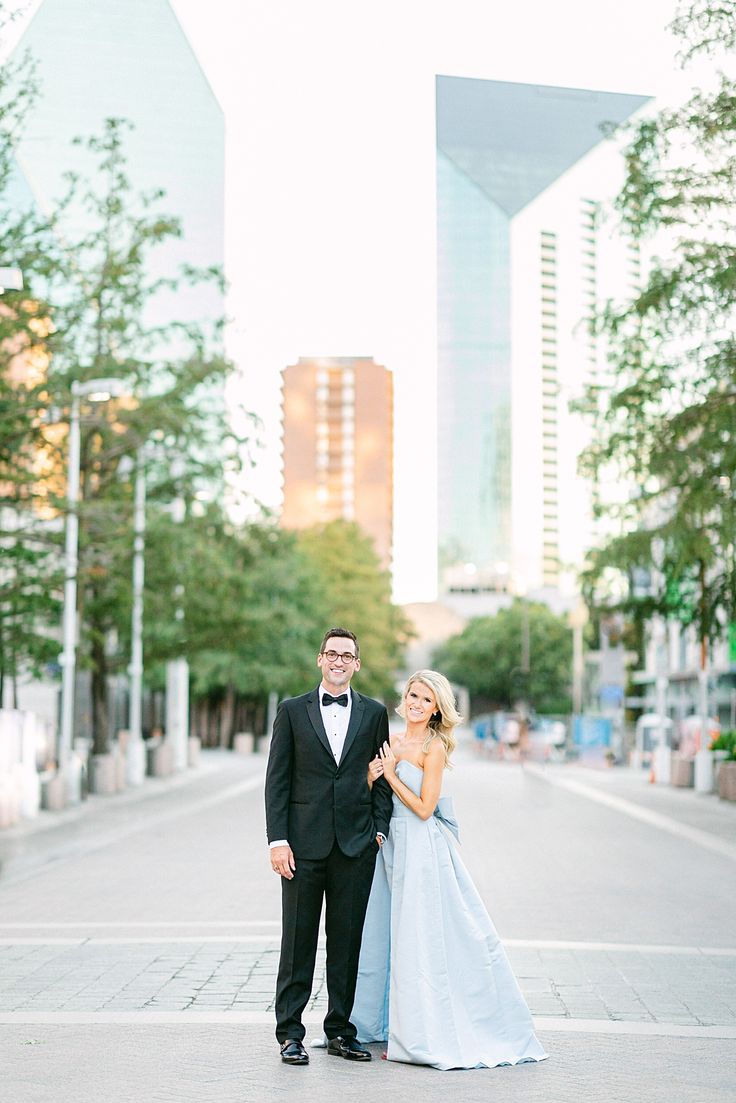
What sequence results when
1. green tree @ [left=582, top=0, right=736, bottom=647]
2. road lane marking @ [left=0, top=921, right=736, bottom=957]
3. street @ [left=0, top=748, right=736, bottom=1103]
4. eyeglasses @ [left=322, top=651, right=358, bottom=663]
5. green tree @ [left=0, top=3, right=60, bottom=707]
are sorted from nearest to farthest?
street @ [left=0, top=748, right=736, bottom=1103]
eyeglasses @ [left=322, top=651, right=358, bottom=663]
road lane marking @ [left=0, top=921, right=736, bottom=957]
green tree @ [left=582, top=0, right=736, bottom=647]
green tree @ [left=0, top=3, right=60, bottom=707]

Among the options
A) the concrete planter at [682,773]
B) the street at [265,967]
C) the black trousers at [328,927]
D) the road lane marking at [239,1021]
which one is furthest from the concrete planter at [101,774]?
the black trousers at [328,927]

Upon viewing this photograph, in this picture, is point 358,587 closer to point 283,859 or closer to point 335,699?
point 335,699

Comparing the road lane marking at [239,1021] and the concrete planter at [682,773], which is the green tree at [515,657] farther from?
the road lane marking at [239,1021]

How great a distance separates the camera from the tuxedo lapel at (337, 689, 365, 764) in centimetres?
711

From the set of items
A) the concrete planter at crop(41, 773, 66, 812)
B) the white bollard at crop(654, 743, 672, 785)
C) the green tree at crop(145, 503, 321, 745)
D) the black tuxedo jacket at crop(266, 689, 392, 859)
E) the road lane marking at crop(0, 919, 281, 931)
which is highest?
the green tree at crop(145, 503, 321, 745)

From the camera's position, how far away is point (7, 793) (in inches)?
945

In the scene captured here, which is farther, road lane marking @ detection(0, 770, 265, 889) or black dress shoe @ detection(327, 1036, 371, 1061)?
road lane marking @ detection(0, 770, 265, 889)

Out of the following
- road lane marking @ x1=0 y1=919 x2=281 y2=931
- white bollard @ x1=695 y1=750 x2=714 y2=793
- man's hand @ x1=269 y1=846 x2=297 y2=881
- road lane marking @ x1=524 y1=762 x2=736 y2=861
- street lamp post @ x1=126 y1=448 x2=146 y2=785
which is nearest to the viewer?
man's hand @ x1=269 y1=846 x2=297 y2=881

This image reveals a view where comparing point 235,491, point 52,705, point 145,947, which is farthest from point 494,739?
point 145,947

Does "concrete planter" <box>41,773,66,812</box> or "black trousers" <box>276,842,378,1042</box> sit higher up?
"black trousers" <box>276,842,378,1042</box>

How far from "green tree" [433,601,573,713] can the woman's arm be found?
103 m

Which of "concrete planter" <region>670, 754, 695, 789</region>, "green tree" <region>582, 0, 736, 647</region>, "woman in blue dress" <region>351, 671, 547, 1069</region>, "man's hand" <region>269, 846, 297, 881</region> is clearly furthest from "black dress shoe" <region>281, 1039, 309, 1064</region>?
"concrete planter" <region>670, 754, 695, 789</region>

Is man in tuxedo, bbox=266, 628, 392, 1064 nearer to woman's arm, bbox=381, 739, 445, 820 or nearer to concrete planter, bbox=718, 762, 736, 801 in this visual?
woman's arm, bbox=381, 739, 445, 820

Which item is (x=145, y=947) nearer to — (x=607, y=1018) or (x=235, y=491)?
(x=607, y=1018)
